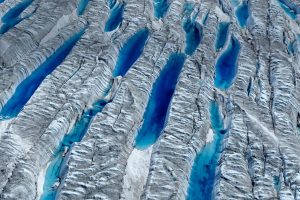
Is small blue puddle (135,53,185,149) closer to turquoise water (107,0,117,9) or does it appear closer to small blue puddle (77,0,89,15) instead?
turquoise water (107,0,117,9)

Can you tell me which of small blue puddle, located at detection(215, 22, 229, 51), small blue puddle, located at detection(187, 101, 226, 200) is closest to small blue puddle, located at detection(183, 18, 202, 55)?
small blue puddle, located at detection(215, 22, 229, 51)

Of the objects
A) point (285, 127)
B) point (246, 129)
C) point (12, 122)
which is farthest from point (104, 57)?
point (285, 127)

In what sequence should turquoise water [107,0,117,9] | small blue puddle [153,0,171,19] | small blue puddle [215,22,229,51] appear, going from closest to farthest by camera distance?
small blue puddle [215,22,229,51], small blue puddle [153,0,171,19], turquoise water [107,0,117,9]

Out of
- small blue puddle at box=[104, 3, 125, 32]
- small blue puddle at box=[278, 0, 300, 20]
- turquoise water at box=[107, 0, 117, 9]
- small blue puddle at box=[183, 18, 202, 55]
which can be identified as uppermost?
small blue puddle at box=[278, 0, 300, 20]

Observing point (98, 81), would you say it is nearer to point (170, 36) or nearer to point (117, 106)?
point (117, 106)

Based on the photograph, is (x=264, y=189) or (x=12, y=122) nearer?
(x=264, y=189)

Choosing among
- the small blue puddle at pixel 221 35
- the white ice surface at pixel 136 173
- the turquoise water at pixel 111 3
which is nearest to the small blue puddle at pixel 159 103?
the white ice surface at pixel 136 173
